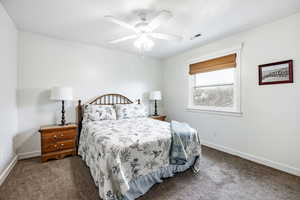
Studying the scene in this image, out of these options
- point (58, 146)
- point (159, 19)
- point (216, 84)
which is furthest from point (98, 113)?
point (216, 84)

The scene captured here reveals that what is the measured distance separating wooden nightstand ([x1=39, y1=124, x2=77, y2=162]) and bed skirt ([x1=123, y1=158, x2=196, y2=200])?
1.76 m

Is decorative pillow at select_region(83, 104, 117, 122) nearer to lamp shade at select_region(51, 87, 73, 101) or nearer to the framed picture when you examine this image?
lamp shade at select_region(51, 87, 73, 101)

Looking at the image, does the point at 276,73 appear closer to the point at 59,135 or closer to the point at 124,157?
the point at 124,157

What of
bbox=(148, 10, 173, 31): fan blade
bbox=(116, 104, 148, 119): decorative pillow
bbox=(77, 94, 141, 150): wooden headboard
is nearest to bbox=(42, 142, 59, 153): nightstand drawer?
bbox=(77, 94, 141, 150): wooden headboard

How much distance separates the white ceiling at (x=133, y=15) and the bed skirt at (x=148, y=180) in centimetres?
228

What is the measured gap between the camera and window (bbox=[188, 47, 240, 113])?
2.89 m

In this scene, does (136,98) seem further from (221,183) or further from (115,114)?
(221,183)

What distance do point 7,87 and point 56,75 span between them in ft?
3.08

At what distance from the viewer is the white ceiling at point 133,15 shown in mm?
1922

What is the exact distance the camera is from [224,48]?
119 inches

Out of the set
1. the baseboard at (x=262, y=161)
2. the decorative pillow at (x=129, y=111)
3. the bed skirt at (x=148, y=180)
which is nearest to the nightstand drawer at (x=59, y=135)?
the decorative pillow at (x=129, y=111)

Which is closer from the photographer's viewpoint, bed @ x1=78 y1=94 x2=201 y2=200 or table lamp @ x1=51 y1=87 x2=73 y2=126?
bed @ x1=78 y1=94 x2=201 y2=200

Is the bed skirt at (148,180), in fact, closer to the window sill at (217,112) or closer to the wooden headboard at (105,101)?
the window sill at (217,112)

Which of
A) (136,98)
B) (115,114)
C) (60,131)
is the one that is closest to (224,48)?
(136,98)
